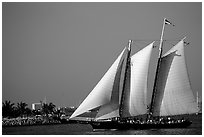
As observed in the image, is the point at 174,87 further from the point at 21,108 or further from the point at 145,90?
the point at 21,108

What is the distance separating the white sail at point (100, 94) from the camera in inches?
1465

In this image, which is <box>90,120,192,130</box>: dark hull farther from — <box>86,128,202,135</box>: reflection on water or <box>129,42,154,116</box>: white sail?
<box>129,42,154,116</box>: white sail

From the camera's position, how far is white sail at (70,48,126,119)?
37.2 m

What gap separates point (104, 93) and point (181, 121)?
10.2 m

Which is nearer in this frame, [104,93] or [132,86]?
[104,93]

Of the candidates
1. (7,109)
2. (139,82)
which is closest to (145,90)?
(139,82)

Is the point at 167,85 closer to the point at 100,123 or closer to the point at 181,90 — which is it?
the point at 181,90

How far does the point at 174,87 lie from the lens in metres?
40.2

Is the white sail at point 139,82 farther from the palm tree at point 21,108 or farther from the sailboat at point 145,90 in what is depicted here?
the palm tree at point 21,108

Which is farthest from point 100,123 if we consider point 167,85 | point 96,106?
point 167,85

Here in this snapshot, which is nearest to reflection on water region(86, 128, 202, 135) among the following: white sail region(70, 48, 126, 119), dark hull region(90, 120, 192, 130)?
dark hull region(90, 120, 192, 130)

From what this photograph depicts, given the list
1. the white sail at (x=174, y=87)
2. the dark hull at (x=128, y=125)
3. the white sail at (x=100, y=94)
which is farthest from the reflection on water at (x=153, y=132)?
the white sail at (x=100, y=94)

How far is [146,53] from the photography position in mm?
40438

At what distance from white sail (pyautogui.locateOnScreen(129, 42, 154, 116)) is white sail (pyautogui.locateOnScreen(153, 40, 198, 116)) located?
1.74m
